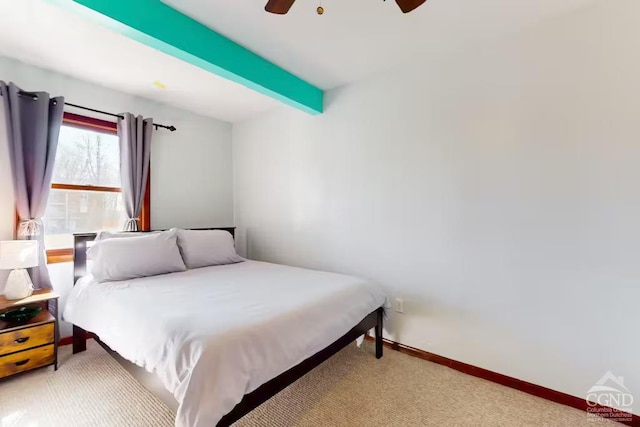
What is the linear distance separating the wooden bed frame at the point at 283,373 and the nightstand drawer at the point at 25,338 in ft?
0.95

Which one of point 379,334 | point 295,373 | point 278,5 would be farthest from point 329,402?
point 278,5

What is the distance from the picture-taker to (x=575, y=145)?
1.86m

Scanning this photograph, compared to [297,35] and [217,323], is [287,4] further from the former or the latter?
[217,323]

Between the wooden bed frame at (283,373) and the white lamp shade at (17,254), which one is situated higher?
the white lamp shade at (17,254)

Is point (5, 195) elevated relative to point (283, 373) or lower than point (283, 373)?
elevated

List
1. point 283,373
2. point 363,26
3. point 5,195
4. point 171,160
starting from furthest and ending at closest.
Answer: point 171,160 → point 5,195 → point 363,26 → point 283,373

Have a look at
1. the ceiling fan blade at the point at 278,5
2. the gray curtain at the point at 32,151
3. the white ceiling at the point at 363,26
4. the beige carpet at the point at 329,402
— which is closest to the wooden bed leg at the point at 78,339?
the beige carpet at the point at 329,402

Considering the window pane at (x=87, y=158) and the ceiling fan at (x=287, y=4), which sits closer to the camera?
the ceiling fan at (x=287, y=4)

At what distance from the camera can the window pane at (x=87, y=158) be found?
2.73 metres

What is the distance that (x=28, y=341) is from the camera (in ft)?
6.81

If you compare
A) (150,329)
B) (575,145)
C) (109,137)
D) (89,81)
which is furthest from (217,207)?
(575,145)

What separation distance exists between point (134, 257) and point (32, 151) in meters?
1.21

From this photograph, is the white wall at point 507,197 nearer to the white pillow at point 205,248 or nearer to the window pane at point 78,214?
the white pillow at point 205,248

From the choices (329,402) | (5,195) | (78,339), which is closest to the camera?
(329,402)
